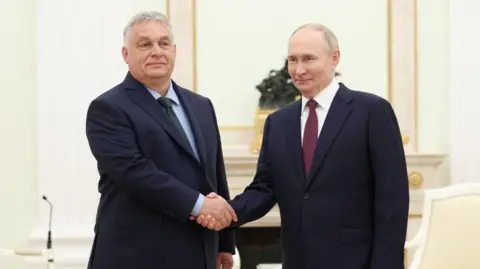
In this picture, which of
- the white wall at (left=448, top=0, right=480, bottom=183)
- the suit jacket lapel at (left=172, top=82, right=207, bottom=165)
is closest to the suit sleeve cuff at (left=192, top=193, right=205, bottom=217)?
the suit jacket lapel at (left=172, top=82, right=207, bottom=165)

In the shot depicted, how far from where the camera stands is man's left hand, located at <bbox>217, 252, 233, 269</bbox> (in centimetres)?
304

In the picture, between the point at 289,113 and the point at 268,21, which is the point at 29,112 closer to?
the point at 268,21

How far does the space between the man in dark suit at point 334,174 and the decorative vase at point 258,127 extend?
2579 mm

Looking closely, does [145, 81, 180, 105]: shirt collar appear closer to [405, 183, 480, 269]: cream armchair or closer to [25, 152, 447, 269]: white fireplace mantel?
[405, 183, 480, 269]: cream armchair

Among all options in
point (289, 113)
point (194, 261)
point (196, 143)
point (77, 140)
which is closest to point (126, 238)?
point (194, 261)

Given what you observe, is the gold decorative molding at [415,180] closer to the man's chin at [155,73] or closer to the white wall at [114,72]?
the white wall at [114,72]

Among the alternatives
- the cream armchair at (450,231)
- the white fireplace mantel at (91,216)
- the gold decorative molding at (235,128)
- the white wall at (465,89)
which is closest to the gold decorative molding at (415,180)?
the white fireplace mantel at (91,216)

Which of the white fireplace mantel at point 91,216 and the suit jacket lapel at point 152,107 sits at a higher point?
the suit jacket lapel at point 152,107

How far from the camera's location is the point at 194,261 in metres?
2.75

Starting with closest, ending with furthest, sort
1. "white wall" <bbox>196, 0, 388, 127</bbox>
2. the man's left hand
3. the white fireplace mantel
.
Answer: the man's left hand, the white fireplace mantel, "white wall" <bbox>196, 0, 388, 127</bbox>

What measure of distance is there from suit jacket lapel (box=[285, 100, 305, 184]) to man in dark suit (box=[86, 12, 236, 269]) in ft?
1.10

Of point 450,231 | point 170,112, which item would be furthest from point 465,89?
point 170,112

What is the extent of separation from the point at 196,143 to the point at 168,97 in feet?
0.72

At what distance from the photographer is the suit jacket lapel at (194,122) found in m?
2.81
